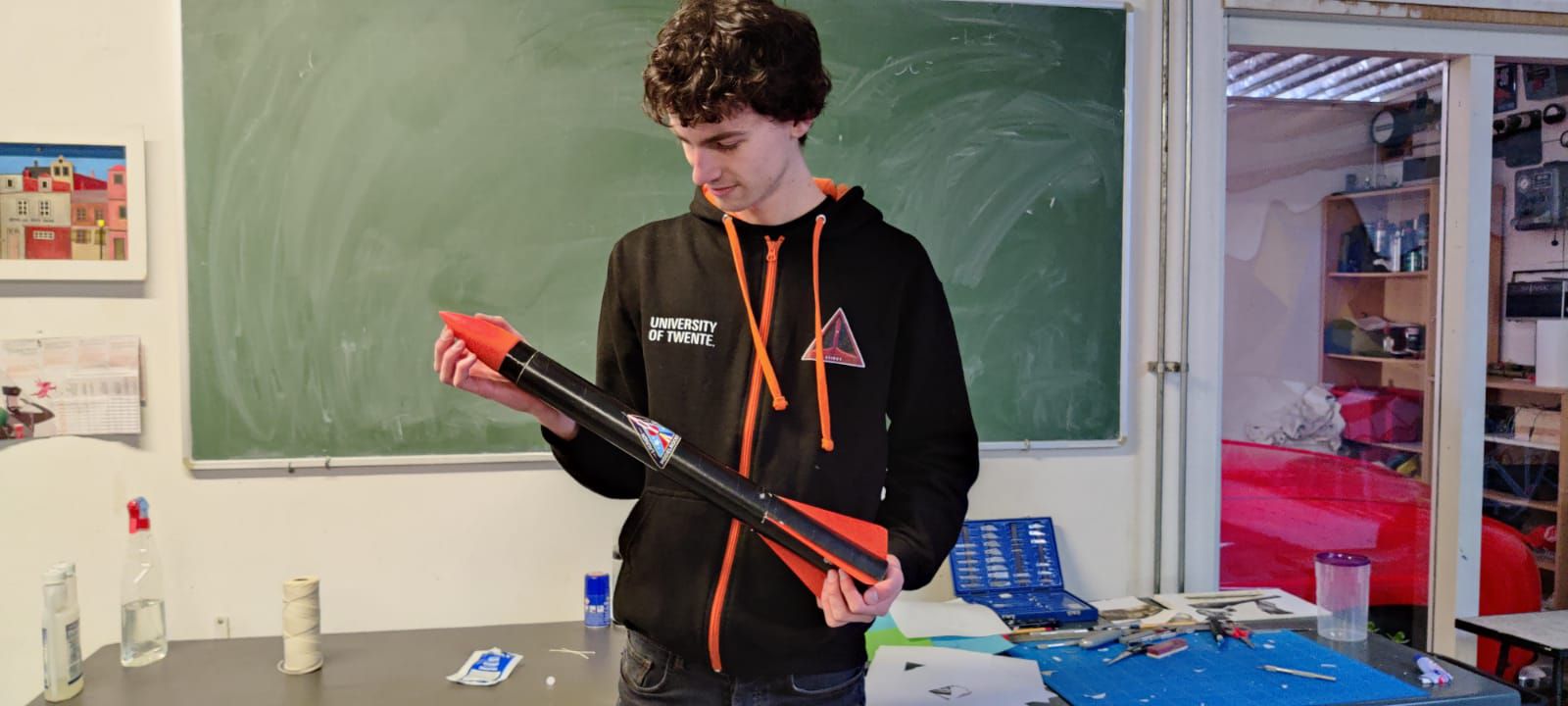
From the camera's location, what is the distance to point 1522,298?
2941 mm

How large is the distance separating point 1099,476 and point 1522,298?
5.19ft

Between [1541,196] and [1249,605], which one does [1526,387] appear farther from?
[1249,605]

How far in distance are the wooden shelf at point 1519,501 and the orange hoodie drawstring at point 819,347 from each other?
2.57m

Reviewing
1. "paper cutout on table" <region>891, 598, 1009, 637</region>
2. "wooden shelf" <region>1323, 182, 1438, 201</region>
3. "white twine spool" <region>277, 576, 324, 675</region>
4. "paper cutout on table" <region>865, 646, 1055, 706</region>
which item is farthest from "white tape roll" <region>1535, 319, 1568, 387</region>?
"white twine spool" <region>277, 576, 324, 675</region>

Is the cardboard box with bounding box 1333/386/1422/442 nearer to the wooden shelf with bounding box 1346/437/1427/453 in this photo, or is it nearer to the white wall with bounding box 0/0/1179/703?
the wooden shelf with bounding box 1346/437/1427/453

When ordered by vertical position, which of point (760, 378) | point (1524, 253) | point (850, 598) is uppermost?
point (1524, 253)

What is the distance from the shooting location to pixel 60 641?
1.67 m

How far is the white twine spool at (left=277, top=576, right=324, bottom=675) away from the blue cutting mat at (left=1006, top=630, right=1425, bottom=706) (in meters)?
1.30

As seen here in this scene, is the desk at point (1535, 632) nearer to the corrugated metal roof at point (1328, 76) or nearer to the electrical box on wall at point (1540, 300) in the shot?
the electrical box on wall at point (1540, 300)

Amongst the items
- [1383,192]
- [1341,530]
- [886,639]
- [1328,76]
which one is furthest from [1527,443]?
[886,639]

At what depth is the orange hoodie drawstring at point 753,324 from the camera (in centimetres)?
112

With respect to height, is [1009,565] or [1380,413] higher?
[1380,413]

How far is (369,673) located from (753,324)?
117 centimetres

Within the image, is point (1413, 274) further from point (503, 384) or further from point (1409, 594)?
point (503, 384)
